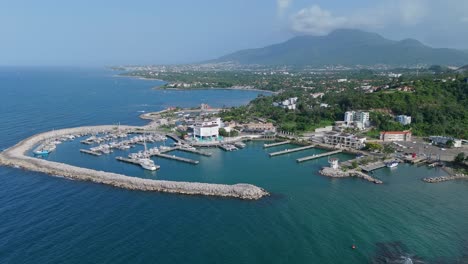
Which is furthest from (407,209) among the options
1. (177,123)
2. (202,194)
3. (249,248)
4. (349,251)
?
(177,123)

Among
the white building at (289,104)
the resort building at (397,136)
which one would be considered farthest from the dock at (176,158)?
the white building at (289,104)

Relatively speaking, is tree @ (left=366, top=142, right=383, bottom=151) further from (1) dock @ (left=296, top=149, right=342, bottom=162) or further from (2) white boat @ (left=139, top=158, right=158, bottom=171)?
(2) white boat @ (left=139, top=158, right=158, bottom=171)

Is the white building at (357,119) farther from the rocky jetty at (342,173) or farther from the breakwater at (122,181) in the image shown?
the breakwater at (122,181)

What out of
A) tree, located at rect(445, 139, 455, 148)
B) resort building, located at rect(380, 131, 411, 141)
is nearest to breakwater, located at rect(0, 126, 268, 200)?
resort building, located at rect(380, 131, 411, 141)

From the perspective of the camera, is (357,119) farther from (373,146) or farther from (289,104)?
(289,104)

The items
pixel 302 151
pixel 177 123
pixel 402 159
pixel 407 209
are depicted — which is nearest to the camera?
pixel 407 209

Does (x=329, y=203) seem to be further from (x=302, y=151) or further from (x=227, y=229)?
(x=302, y=151)
